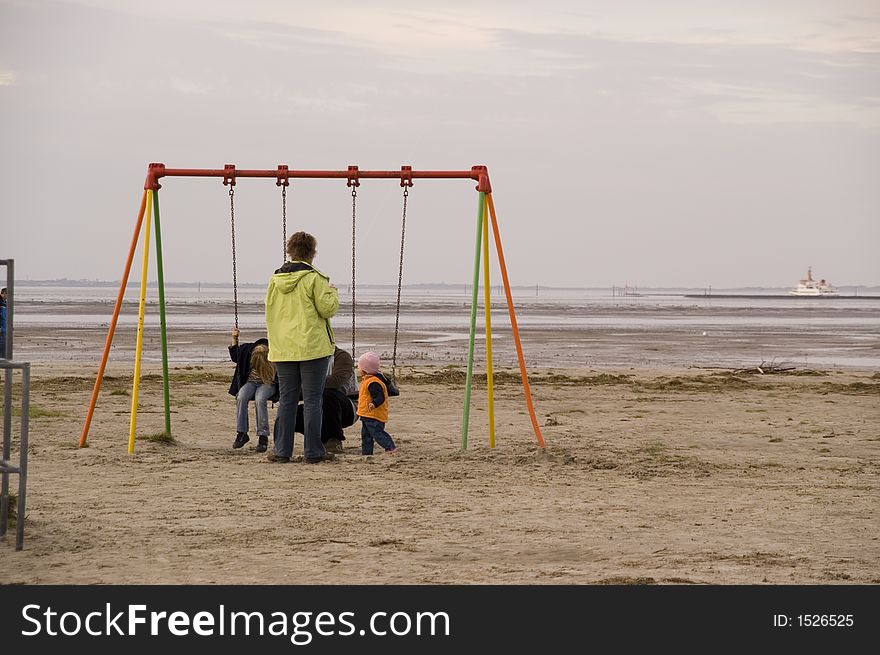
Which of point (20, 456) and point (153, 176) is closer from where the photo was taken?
point (20, 456)

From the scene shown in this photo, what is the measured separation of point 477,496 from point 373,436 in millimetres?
2450

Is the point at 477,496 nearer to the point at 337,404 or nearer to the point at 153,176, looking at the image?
the point at 337,404

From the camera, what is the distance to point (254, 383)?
11281mm

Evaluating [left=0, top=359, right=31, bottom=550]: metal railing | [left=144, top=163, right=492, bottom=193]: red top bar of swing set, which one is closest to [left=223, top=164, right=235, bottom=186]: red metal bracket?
[left=144, top=163, right=492, bottom=193]: red top bar of swing set

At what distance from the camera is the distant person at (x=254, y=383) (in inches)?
440

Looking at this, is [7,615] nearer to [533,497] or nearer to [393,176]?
[533,497]

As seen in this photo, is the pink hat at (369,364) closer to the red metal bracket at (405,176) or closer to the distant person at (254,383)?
the distant person at (254,383)

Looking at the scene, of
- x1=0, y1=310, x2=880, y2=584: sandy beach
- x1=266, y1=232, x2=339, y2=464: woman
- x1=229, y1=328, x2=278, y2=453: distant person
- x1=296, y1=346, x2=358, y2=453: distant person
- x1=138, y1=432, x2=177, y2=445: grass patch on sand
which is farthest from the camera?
x1=138, y1=432, x2=177, y2=445: grass patch on sand

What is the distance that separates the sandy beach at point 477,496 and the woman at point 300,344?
1.13 feet

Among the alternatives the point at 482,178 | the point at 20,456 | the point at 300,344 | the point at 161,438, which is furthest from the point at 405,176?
the point at 20,456

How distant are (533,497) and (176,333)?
2697 cm

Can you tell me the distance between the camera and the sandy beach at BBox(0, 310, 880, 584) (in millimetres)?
6535

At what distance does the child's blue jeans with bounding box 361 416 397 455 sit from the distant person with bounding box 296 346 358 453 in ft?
0.59

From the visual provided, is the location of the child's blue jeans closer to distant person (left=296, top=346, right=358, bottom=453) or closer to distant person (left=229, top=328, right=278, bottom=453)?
distant person (left=296, top=346, right=358, bottom=453)
